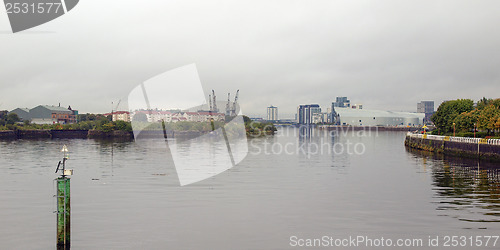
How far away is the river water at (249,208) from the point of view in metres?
15.1

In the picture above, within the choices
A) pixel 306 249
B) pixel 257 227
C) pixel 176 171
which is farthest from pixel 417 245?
pixel 176 171

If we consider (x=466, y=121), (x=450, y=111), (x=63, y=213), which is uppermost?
(x=450, y=111)

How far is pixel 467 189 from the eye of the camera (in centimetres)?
2475

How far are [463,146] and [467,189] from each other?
24.0 meters

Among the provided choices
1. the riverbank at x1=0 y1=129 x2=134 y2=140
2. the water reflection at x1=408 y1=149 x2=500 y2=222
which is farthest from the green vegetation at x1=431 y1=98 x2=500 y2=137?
the riverbank at x1=0 y1=129 x2=134 y2=140

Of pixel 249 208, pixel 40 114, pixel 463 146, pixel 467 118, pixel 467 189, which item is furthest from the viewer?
pixel 40 114

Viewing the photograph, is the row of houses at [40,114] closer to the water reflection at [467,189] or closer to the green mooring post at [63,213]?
the water reflection at [467,189]

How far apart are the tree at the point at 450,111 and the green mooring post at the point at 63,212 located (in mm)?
69610

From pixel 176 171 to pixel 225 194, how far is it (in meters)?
11.2

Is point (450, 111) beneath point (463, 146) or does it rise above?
above

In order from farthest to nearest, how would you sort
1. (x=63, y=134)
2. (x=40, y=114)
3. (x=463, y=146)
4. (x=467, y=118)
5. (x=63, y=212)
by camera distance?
(x=40, y=114)
(x=63, y=134)
(x=467, y=118)
(x=463, y=146)
(x=63, y=212)

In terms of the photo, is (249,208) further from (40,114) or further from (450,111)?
(40,114)

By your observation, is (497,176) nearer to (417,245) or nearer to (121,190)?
(417,245)

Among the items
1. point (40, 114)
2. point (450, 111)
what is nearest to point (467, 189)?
point (450, 111)
